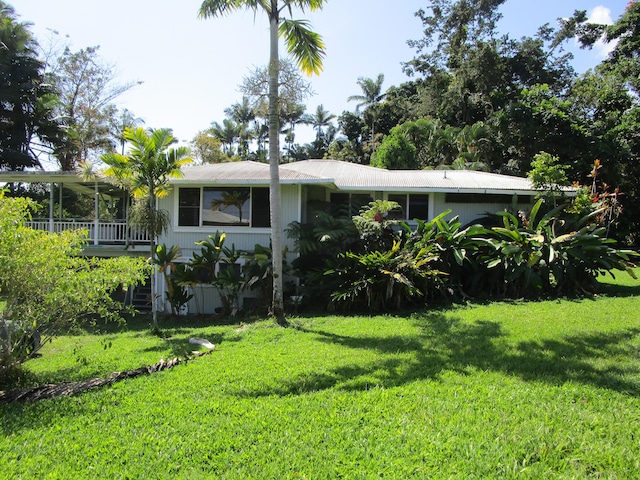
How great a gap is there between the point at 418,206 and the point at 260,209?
16.6 ft

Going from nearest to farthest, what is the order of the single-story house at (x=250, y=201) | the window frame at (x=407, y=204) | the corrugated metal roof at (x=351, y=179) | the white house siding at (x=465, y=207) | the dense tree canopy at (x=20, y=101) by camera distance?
the corrugated metal roof at (x=351, y=179) < the single-story house at (x=250, y=201) < the white house siding at (x=465, y=207) < the window frame at (x=407, y=204) < the dense tree canopy at (x=20, y=101)

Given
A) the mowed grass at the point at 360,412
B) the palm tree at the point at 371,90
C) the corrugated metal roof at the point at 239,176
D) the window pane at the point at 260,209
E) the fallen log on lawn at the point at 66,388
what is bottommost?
the fallen log on lawn at the point at 66,388

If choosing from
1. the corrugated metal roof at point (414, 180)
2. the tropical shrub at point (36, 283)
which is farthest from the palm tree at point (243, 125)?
the tropical shrub at point (36, 283)

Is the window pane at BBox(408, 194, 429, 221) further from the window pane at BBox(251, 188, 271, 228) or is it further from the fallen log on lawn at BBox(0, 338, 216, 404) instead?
the fallen log on lawn at BBox(0, 338, 216, 404)

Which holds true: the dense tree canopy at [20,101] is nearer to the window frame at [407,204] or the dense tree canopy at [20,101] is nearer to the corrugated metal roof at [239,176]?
the corrugated metal roof at [239,176]

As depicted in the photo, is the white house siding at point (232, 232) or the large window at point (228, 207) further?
the large window at point (228, 207)

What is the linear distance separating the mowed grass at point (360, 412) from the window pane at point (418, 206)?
21.5 feet

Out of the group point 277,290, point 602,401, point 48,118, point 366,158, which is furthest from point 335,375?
point 366,158

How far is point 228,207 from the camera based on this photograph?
13.1 metres

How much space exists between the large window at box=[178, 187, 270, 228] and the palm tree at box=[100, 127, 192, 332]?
9.68 ft

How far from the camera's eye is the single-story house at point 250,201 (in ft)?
41.4

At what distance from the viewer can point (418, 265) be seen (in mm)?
10164

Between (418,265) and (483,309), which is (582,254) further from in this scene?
(418,265)

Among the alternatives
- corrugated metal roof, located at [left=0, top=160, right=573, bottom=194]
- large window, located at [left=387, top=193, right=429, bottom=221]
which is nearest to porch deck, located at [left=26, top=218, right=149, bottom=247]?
corrugated metal roof, located at [left=0, top=160, right=573, bottom=194]
